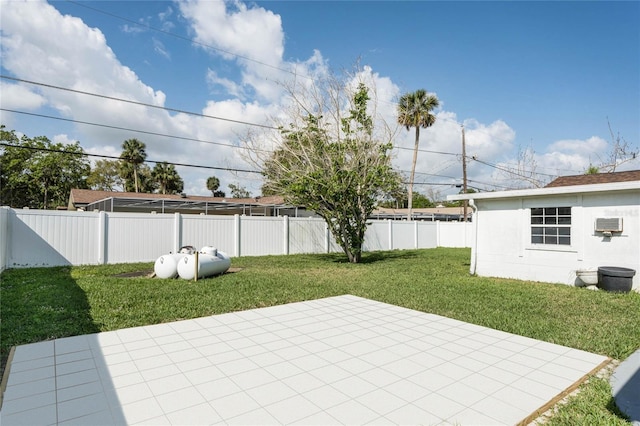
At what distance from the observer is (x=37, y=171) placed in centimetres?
2692

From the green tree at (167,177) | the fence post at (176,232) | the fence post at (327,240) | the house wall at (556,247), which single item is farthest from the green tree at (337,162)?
the green tree at (167,177)

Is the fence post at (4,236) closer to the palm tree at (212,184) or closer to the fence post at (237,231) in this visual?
the fence post at (237,231)

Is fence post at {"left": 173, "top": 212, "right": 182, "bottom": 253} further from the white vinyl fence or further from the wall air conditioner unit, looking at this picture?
the wall air conditioner unit

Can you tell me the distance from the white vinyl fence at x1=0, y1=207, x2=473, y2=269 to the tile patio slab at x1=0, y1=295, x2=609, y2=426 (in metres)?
7.57

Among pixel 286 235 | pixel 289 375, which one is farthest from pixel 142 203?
pixel 289 375

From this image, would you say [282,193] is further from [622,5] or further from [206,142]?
[622,5]

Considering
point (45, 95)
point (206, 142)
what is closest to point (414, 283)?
point (206, 142)

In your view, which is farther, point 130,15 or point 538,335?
point 130,15

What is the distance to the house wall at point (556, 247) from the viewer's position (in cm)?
739

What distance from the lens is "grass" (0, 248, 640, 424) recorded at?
4.41 meters

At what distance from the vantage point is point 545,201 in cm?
859

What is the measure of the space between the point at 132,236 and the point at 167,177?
24.2 meters

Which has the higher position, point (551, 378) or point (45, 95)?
point (45, 95)

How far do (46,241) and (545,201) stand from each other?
14001 mm
